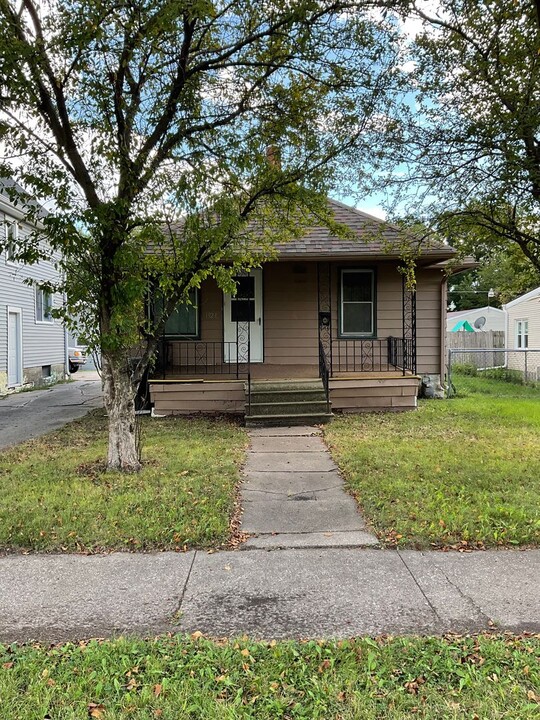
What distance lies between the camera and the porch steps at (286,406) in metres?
8.54

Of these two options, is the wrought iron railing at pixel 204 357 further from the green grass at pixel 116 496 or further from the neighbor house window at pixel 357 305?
the green grass at pixel 116 496

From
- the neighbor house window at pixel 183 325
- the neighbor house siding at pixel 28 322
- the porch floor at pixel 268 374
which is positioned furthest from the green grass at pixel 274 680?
the neighbor house siding at pixel 28 322

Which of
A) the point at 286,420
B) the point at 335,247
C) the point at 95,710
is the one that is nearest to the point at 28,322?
the point at 335,247

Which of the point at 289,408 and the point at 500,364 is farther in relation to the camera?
the point at 500,364

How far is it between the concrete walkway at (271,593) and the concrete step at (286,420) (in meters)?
4.78

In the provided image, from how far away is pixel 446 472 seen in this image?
549cm

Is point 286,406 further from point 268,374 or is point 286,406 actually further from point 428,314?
point 428,314

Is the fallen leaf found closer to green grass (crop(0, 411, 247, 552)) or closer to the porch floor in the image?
green grass (crop(0, 411, 247, 552))

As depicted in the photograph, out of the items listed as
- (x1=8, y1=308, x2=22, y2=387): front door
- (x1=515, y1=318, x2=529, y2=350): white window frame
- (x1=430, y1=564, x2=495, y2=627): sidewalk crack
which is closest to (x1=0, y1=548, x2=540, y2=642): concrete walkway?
(x1=430, y1=564, x2=495, y2=627): sidewalk crack

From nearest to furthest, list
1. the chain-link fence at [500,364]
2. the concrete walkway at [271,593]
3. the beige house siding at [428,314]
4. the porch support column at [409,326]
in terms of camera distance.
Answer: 1. the concrete walkway at [271,593]
2. the porch support column at [409,326]
3. the beige house siding at [428,314]
4. the chain-link fence at [500,364]

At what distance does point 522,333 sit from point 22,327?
1978cm

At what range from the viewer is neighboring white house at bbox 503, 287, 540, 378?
1921 centimetres

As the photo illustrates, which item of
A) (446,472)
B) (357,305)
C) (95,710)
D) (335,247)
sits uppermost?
(335,247)

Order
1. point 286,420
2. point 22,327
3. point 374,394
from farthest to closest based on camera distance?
point 22,327 → point 374,394 → point 286,420
